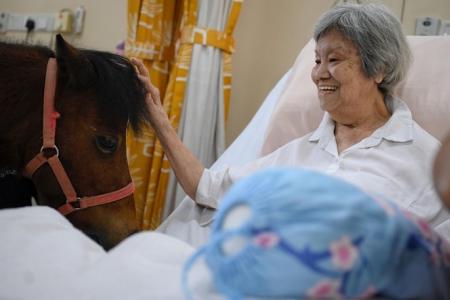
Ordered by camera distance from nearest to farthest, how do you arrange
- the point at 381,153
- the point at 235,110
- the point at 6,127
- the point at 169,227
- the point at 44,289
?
the point at 44,289 < the point at 6,127 < the point at 381,153 < the point at 169,227 < the point at 235,110

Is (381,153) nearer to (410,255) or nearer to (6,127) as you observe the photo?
(410,255)

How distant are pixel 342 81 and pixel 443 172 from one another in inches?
34.5

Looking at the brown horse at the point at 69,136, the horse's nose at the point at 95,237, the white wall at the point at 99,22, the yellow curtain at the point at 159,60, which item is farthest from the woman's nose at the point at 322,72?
the white wall at the point at 99,22

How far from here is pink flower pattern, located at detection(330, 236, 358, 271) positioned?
1.35 ft

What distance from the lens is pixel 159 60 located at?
6.74 feet

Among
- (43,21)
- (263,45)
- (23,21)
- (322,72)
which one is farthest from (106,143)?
(23,21)

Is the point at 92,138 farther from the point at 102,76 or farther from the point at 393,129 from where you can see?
the point at 393,129

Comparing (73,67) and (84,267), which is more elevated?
(73,67)

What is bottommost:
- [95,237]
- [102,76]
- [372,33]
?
[95,237]

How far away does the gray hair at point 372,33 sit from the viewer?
1.25m

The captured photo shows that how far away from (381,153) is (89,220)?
2.60ft

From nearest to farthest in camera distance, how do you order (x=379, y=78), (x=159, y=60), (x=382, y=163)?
(x=382, y=163) → (x=379, y=78) → (x=159, y=60)

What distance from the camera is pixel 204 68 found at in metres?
1.89

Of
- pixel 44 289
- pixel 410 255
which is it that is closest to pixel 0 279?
pixel 44 289
